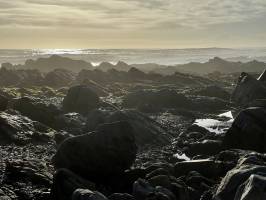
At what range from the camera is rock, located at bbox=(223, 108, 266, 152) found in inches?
1133

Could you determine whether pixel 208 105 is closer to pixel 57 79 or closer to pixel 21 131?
pixel 21 131

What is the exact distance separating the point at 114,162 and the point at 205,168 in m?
5.21

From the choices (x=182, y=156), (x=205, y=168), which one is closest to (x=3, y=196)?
(x=205, y=168)

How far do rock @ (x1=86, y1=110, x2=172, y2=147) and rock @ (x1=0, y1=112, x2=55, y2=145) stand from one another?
3.75m

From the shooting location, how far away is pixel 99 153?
25.4 metres

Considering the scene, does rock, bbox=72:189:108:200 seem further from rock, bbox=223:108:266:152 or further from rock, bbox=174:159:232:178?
rock, bbox=223:108:266:152

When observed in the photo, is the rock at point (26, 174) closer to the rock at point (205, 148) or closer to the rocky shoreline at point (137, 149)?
the rocky shoreline at point (137, 149)

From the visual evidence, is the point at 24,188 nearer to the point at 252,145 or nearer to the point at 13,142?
the point at 13,142

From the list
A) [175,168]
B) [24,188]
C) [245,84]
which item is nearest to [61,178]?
[24,188]

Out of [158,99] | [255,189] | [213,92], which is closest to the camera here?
[255,189]

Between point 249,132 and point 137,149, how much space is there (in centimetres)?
738

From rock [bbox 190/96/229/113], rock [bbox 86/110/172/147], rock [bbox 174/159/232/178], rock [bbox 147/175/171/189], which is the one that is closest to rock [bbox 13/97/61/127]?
rock [bbox 86/110/172/147]

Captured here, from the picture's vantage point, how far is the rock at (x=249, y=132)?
2878 cm

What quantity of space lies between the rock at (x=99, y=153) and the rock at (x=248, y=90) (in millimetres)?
25394
